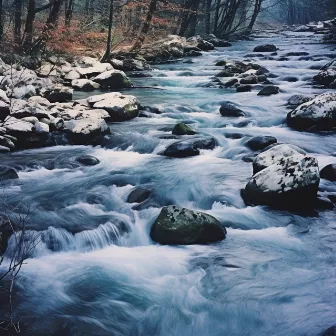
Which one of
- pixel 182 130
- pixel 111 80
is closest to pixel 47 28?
pixel 111 80

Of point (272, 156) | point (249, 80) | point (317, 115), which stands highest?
point (249, 80)

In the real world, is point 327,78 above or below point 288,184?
above

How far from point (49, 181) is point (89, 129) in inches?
76.0

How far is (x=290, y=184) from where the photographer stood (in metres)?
5.30

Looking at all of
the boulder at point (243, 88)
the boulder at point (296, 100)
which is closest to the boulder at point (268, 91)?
the boulder at point (243, 88)

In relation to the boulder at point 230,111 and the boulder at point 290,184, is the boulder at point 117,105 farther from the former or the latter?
the boulder at point 290,184

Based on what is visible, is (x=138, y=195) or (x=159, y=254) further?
(x=138, y=195)

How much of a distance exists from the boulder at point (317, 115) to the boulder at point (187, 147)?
7.94 feet

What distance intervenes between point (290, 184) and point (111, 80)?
894 centimetres

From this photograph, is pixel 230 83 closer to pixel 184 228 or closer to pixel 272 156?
pixel 272 156

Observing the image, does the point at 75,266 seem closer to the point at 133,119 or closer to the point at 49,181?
the point at 49,181

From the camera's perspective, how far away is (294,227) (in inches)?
204

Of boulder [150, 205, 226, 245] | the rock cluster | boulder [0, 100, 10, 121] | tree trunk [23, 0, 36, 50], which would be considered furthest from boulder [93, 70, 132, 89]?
boulder [150, 205, 226, 245]

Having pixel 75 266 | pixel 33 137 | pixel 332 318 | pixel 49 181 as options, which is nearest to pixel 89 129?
pixel 33 137
